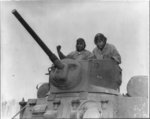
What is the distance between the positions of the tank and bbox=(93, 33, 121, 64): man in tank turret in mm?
416

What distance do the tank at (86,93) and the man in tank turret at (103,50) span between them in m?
0.42

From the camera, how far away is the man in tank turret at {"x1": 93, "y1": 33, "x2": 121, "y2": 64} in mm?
10812

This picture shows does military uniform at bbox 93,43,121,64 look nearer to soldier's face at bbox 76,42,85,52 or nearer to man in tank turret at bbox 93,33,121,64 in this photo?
man in tank turret at bbox 93,33,121,64

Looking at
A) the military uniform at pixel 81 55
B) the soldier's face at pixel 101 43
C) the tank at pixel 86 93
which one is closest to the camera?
the tank at pixel 86 93

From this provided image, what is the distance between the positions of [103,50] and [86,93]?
1.80m

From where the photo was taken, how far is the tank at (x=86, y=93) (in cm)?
938

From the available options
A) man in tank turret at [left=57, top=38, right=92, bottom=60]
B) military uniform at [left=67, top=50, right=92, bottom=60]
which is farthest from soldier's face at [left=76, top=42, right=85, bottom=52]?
military uniform at [left=67, top=50, right=92, bottom=60]

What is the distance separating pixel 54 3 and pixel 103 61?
3035 mm

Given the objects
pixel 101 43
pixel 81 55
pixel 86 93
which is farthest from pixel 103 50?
pixel 86 93

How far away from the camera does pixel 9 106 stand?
30.8 m

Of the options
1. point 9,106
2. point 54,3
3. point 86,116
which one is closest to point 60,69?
point 86,116

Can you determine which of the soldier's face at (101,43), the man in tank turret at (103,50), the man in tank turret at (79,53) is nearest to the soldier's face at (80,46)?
the man in tank turret at (79,53)

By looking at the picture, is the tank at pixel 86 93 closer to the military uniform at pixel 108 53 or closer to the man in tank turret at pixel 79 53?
the military uniform at pixel 108 53

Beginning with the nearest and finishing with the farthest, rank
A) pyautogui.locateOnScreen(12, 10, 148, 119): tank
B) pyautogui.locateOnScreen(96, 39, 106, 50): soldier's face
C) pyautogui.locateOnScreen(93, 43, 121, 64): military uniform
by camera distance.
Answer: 1. pyautogui.locateOnScreen(12, 10, 148, 119): tank
2. pyautogui.locateOnScreen(93, 43, 121, 64): military uniform
3. pyautogui.locateOnScreen(96, 39, 106, 50): soldier's face
